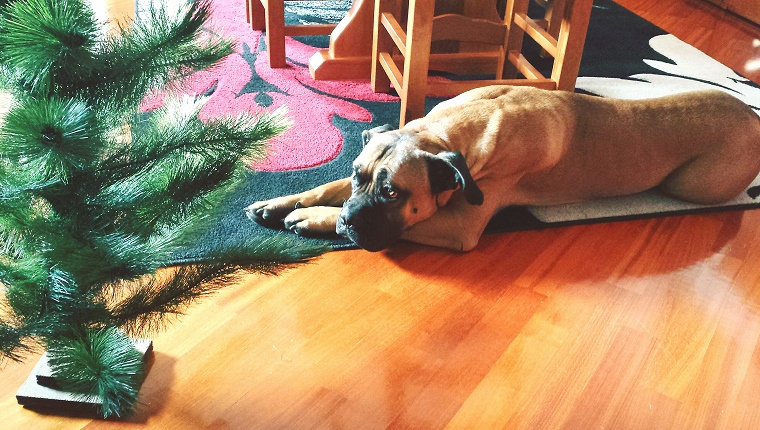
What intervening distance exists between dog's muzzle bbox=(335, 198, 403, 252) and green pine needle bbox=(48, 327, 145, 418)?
0.75 metres

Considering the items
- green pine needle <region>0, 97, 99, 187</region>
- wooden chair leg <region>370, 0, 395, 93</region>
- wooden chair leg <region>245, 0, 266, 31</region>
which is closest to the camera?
green pine needle <region>0, 97, 99, 187</region>

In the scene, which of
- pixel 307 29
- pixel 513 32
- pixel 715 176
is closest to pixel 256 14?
pixel 307 29

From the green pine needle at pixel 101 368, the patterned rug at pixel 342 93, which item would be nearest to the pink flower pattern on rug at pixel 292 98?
the patterned rug at pixel 342 93

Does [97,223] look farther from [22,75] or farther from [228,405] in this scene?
[228,405]

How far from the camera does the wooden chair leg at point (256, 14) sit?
114 inches

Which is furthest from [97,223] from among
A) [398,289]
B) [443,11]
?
[443,11]

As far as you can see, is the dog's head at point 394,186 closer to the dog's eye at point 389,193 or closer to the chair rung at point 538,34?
the dog's eye at point 389,193

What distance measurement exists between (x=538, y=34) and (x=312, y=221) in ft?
3.81

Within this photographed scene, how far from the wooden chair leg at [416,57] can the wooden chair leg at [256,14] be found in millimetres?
1073

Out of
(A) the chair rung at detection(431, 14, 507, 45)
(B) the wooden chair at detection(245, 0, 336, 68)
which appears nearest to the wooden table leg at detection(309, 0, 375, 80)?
(B) the wooden chair at detection(245, 0, 336, 68)

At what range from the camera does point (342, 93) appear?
2.51 meters

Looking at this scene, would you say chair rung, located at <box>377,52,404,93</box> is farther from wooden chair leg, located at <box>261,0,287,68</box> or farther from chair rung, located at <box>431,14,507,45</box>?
wooden chair leg, located at <box>261,0,287,68</box>

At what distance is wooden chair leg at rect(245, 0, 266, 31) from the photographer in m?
2.89

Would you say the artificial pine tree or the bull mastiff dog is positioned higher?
the artificial pine tree
